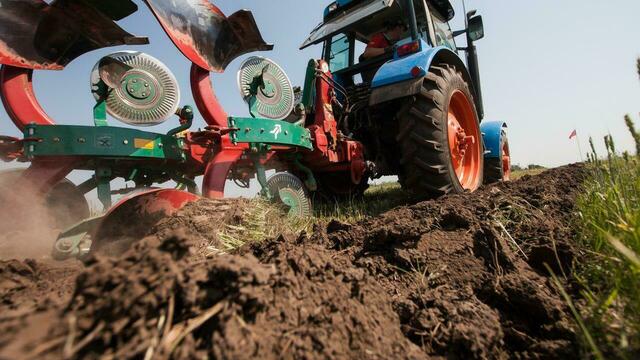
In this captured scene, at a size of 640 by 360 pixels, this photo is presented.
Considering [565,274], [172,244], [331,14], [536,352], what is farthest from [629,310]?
[331,14]

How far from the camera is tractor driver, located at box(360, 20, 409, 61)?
392cm

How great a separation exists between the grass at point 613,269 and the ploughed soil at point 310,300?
8cm

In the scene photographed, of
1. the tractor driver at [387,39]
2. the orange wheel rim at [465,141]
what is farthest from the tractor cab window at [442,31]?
the orange wheel rim at [465,141]

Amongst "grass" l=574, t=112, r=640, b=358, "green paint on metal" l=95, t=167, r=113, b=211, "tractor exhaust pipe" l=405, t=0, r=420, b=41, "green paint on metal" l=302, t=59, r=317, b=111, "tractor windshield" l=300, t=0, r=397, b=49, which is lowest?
"grass" l=574, t=112, r=640, b=358

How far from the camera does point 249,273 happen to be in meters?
0.65

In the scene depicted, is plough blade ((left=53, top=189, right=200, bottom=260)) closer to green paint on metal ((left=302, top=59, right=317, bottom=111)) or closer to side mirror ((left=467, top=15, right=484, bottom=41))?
green paint on metal ((left=302, top=59, right=317, bottom=111))

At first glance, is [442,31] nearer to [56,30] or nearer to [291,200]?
[291,200]

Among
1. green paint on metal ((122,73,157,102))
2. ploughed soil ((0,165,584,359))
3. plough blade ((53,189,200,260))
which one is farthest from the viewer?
green paint on metal ((122,73,157,102))

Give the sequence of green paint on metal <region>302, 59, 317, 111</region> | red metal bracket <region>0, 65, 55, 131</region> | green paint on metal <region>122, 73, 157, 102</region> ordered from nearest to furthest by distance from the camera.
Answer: red metal bracket <region>0, 65, 55, 131</region>
green paint on metal <region>122, 73, 157, 102</region>
green paint on metal <region>302, 59, 317, 111</region>

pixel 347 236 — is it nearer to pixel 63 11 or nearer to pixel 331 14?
pixel 63 11

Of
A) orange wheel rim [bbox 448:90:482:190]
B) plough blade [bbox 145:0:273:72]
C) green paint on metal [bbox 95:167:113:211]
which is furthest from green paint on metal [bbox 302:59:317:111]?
green paint on metal [bbox 95:167:113:211]

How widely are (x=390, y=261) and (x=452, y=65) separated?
3.06m

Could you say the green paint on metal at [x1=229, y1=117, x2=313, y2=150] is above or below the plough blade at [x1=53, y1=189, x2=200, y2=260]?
above

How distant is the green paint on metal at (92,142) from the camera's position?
168 centimetres
